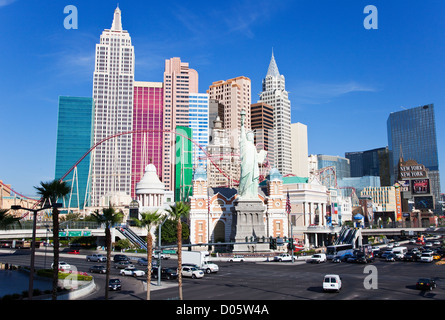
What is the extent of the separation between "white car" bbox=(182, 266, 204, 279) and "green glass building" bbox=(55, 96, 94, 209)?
481 feet

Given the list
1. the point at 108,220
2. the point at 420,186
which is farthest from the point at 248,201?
the point at 420,186

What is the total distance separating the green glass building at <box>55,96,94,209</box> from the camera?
187125mm

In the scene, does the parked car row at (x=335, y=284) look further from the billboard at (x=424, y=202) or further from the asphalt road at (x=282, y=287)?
the billboard at (x=424, y=202)

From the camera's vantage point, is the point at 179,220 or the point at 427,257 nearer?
the point at 179,220

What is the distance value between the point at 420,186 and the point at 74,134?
15425 cm

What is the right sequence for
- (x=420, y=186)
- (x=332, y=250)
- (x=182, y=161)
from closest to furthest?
(x=332, y=250) → (x=420, y=186) → (x=182, y=161)

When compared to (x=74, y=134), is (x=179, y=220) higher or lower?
lower

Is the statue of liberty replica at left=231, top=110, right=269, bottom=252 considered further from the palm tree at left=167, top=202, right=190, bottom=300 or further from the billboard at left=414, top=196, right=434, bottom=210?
the billboard at left=414, top=196, right=434, bottom=210

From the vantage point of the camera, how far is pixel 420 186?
583ft

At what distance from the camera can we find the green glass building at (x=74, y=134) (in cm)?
18712

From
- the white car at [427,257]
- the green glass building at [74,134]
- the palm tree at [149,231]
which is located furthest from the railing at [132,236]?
the green glass building at [74,134]

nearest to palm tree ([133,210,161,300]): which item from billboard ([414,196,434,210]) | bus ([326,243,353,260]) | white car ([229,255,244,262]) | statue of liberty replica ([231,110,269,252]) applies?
white car ([229,255,244,262])

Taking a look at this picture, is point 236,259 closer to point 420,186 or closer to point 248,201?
point 248,201

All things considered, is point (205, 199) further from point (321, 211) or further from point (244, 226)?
point (321, 211)
